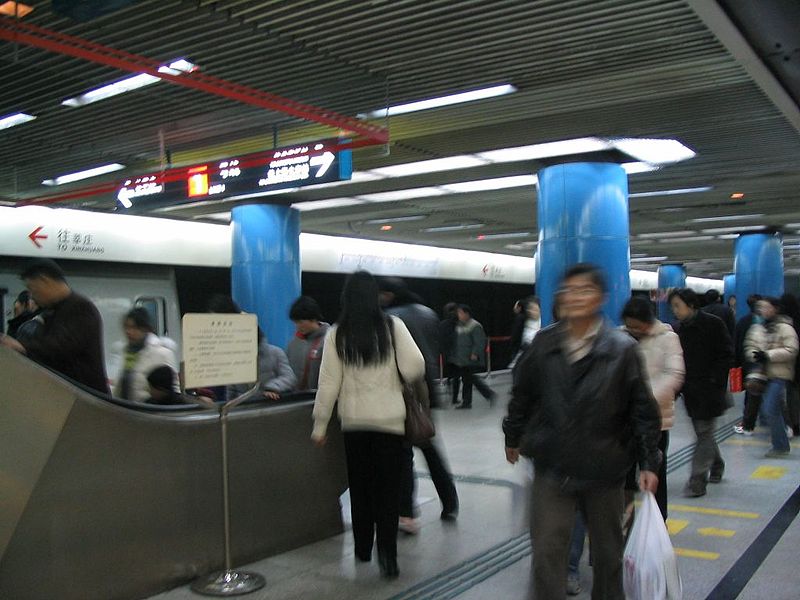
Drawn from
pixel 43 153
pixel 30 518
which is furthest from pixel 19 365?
pixel 43 153

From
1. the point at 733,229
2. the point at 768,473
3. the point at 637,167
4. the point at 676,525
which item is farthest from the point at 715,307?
the point at 733,229

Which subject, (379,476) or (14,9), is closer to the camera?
(379,476)

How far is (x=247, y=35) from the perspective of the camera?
5.58 meters

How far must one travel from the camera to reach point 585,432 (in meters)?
2.88

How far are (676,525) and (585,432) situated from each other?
285cm

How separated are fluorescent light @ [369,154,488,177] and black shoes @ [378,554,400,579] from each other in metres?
6.14

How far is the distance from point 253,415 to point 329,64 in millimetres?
2992

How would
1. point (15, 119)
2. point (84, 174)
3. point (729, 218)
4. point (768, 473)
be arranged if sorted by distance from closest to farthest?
point (768, 473) < point (15, 119) < point (84, 174) < point (729, 218)

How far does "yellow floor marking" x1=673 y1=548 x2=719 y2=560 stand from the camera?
14.9 ft

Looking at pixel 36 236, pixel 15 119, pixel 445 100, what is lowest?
pixel 36 236

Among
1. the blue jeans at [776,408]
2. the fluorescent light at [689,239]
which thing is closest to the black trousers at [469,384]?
the blue jeans at [776,408]

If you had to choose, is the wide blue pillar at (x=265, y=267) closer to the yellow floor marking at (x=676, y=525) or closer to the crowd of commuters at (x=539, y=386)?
the crowd of commuters at (x=539, y=386)

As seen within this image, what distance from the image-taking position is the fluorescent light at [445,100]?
6.83 m

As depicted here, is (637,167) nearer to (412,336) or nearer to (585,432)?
(412,336)
